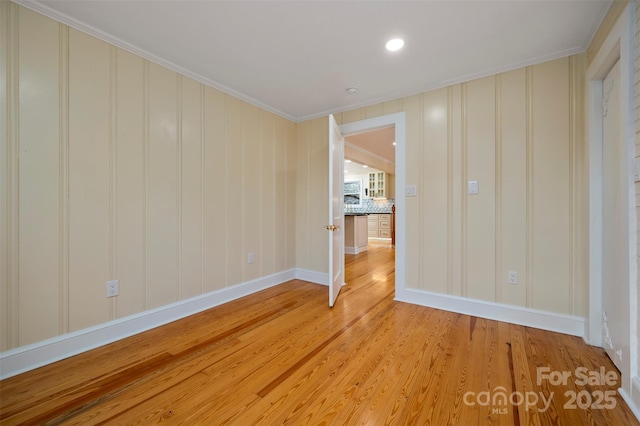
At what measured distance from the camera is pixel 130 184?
6.83ft

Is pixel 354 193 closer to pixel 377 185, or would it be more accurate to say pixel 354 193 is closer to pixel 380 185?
pixel 377 185

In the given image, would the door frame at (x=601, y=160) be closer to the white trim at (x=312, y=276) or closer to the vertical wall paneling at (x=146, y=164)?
the white trim at (x=312, y=276)

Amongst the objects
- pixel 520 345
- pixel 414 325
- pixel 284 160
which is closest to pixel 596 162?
pixel 520 345

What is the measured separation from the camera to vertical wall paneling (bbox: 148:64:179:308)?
2.22 meters

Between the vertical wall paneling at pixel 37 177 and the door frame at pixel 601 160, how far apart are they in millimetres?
3466

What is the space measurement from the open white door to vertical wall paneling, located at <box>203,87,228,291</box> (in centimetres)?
119

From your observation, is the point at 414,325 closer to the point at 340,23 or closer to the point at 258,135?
the point at 340,23

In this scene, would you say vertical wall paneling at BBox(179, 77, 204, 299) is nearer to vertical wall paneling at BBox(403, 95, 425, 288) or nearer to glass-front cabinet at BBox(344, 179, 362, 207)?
vertical wall paneling at BBox(403, 95, 425, 288)

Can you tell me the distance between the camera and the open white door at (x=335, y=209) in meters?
2.70

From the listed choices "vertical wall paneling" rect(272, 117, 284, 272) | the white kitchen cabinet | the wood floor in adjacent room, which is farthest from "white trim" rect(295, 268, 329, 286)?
the white kitchen cabinet

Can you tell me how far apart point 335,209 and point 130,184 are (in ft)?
6.52

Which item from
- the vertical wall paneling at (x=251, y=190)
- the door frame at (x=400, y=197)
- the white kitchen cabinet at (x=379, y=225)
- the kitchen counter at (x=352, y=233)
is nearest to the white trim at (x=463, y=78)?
the door frame at (x=400, y=197)

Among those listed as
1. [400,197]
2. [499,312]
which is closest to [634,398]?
[499,312]

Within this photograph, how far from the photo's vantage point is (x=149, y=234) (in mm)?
2205
